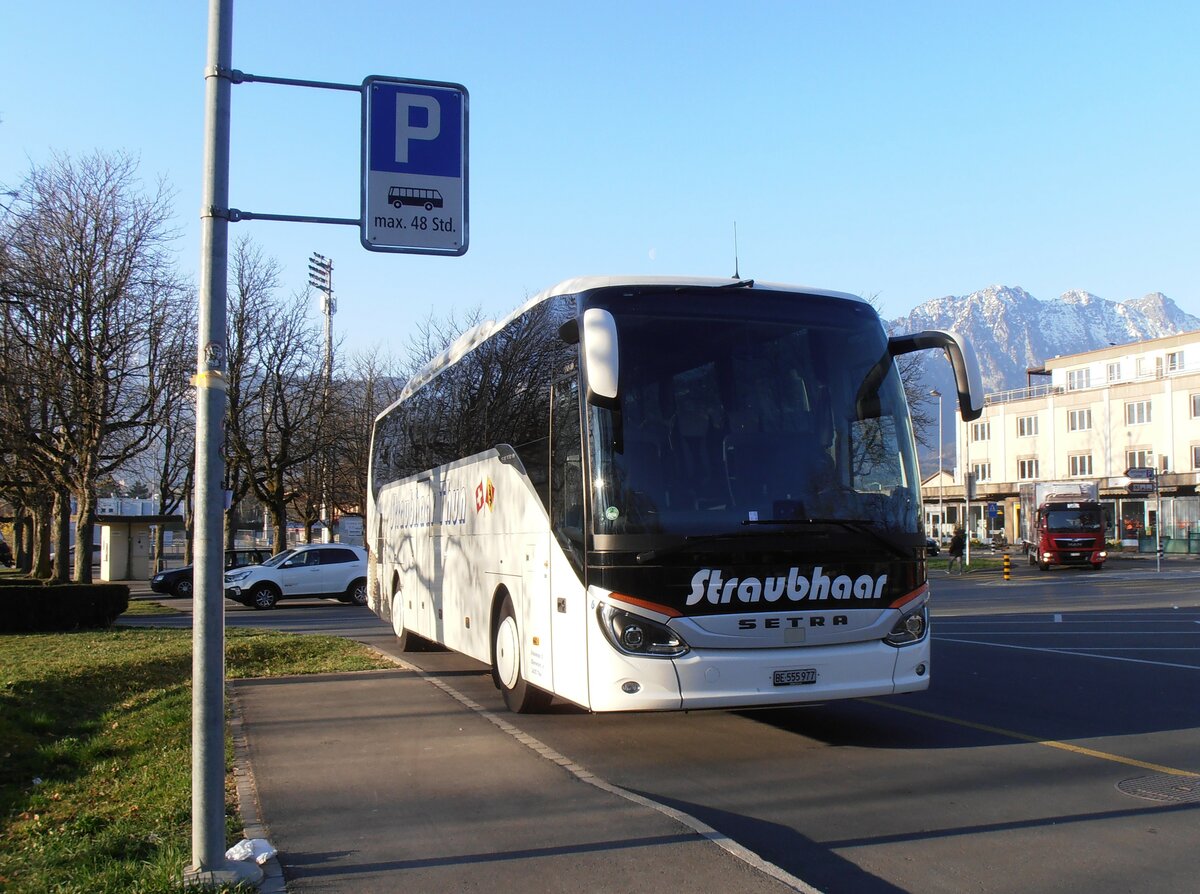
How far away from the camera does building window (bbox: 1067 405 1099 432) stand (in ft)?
247

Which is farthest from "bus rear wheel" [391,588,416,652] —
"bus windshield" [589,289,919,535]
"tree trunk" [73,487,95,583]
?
"tree trunk" [73,487,95,583]

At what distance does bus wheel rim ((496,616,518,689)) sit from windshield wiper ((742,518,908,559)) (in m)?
2.95

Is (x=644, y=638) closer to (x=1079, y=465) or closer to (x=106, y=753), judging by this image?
(x=106, y=753)

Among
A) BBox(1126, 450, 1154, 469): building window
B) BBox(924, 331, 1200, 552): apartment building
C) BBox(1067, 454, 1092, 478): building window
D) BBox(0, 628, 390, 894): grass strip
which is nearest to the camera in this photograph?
BBox(0, 628, 390, 894): grass strip

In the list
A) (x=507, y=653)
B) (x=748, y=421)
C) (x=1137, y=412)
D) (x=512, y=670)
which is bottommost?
(x=512, y=670)

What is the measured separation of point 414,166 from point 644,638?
3.54 meters

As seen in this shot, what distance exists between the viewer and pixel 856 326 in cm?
854

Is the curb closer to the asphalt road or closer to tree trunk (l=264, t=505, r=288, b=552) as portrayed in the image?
the asphalt road

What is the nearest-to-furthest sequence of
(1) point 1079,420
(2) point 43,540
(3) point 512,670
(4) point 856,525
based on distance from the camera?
(4) point 856,525 → (3) point 512,670 → (2) point 43,540 → (1) point 1079,420

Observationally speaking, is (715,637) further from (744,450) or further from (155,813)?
(155,813)

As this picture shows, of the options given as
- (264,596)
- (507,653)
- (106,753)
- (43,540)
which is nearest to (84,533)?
(264,596)

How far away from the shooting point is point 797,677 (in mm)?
7590

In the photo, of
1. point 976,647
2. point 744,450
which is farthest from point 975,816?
point 976,647

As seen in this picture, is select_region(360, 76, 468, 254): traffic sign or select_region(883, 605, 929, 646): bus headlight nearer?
select_region(360, 76, 468, 254): traffic sign
